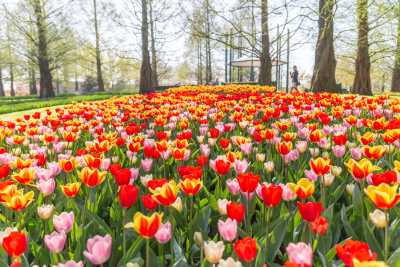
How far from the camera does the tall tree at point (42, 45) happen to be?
77.9 feet

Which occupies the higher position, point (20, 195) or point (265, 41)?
point (265, 41)

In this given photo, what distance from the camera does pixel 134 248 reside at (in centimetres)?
164

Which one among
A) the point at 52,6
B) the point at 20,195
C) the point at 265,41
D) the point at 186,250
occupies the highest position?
the point at 52,6

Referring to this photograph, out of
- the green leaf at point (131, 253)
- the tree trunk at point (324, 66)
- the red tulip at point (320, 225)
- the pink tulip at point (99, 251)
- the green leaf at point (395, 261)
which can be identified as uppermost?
the tree trunk at point (324, 66)

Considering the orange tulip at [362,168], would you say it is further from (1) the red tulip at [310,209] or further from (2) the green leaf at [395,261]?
(2) the green leaf at [395,261]

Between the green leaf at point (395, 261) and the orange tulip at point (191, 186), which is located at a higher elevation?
the orange tulip at point (191, 186)

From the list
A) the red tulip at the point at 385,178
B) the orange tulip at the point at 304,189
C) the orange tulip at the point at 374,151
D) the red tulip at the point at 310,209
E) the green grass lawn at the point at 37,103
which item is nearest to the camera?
the red tulip at the point at 310,209

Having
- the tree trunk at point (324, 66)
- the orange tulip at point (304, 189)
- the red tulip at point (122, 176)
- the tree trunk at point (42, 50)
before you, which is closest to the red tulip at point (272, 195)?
the orange tulip at point (304, 189)

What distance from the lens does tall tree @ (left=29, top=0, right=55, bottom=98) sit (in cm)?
2373

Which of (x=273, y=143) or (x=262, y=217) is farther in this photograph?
(x=273, y=143)

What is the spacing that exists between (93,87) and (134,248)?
4210 centimetres

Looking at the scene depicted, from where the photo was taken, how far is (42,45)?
24.6 m

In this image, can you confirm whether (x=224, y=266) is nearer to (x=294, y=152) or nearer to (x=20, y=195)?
(x=20, y=195)

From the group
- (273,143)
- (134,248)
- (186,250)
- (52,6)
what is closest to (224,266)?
(134,248)
